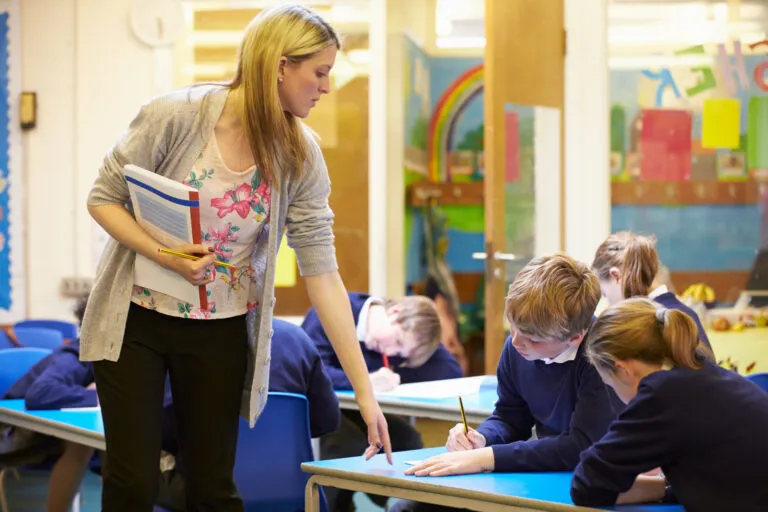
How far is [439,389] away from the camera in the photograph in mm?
3578

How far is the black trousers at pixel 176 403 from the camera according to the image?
2010 mm

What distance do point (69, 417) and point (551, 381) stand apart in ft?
4.99

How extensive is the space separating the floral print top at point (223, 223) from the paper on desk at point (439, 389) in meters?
1.38

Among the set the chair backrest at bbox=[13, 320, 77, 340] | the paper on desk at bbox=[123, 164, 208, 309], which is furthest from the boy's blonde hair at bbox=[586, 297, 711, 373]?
the chair backrest at bbox=[13, 320, 77, 340]

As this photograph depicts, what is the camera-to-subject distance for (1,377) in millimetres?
3895

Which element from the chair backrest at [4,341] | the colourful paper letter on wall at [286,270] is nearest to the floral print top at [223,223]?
the chair backrest at [4,341]

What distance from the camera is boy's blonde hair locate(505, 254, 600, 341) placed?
7.36ft

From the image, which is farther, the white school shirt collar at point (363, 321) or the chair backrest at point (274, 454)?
the white school shirt collar at point (363, 321)

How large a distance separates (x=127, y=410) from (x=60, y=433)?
3.63 feet

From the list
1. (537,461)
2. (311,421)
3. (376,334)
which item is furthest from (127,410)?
(376,334)

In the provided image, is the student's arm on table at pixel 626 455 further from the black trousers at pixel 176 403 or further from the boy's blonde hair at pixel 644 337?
the black trousers at pixel 176 403

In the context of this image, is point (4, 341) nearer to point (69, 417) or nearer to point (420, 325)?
point (69, 417)

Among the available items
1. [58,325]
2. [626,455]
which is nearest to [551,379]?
[626,455]

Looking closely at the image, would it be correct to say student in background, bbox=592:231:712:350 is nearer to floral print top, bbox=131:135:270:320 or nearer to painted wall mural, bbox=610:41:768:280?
floral print top, bbox=131:135:270:320
